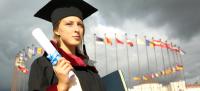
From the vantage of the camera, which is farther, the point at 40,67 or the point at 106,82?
the point at 106,82

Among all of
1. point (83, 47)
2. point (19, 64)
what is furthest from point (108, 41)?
point (83, 47)

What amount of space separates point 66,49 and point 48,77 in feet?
1.48

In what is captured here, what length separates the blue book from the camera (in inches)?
118

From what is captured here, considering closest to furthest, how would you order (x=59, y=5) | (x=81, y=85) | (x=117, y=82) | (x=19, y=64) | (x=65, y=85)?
(x=65, y=85) → (x=81, y=85) → (x=117, y=82) → (x=59, y=5) → (x=19, y=64)

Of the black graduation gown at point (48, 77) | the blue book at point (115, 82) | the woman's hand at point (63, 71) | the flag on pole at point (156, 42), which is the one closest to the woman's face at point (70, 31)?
the black graduation gown at point (48, 77)

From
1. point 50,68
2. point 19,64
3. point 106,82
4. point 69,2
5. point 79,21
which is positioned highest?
point 69,2

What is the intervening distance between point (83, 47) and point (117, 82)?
2.02 ft

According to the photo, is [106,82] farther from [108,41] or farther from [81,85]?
[108,41]

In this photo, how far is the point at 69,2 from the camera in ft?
11.1

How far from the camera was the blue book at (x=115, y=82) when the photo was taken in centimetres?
301

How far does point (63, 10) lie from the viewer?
322 centimetres

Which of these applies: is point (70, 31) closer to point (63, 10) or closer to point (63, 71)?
point (63, 10)

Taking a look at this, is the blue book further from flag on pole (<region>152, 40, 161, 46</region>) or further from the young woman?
flag on pole (<region>152, 40, 161, 46</region>)

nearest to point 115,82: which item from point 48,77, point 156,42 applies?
point 48,77
